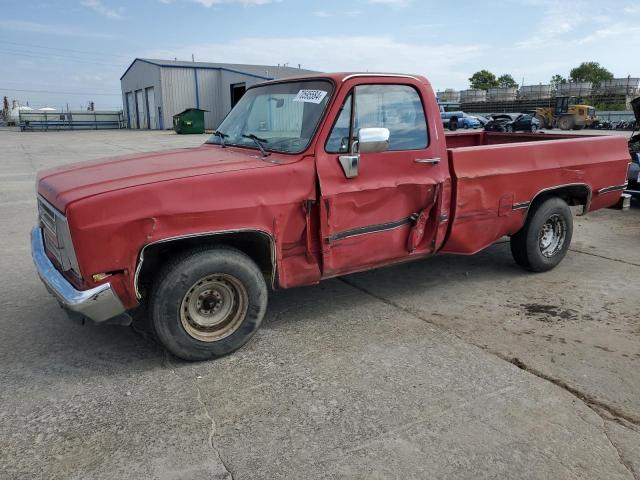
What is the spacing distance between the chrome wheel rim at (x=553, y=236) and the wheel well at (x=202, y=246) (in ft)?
10.3

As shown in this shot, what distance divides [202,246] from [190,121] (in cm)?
3458

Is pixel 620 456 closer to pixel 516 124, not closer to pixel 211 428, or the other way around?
pixel 211 428

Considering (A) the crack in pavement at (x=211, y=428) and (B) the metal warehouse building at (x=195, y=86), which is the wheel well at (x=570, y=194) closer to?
(A) the crack in pavement at (x=211, y=428)

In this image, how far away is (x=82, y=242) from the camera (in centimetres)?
292

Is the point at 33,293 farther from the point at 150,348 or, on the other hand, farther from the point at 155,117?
the point at 155,117

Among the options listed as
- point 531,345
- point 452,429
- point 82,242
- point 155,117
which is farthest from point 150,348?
point 155,117

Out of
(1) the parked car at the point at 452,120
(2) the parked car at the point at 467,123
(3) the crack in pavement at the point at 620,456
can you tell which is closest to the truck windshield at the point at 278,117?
(3) the crack in pavement at the point at 620,456

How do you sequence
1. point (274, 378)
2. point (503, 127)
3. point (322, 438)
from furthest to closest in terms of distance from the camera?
point (503, 127) → point (274, 378) → point (322, 438)

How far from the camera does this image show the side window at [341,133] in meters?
3.69

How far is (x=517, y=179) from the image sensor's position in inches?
188

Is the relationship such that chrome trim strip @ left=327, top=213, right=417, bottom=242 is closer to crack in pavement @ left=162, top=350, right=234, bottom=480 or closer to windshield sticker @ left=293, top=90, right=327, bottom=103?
windshield sticker @ left=293, top=90, right=327, bottom=103

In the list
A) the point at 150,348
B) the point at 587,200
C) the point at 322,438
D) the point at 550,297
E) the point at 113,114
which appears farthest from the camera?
the point at 113,114

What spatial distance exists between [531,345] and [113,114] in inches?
2265

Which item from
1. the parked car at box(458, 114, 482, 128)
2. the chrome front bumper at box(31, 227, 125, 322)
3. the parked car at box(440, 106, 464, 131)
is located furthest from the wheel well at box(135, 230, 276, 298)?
the parked car at box(458, 114, 482, 128)
